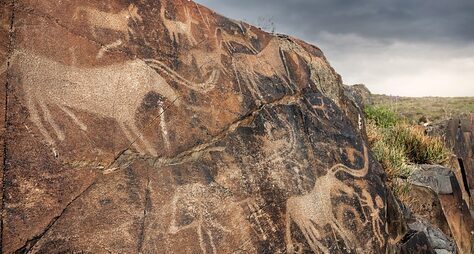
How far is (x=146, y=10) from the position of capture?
12.3 ft

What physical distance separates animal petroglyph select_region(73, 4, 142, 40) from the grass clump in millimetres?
4314

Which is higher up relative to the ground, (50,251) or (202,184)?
(202,184)

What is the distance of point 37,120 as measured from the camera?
116 inches

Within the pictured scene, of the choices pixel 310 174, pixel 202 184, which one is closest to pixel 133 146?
pixel 202 184

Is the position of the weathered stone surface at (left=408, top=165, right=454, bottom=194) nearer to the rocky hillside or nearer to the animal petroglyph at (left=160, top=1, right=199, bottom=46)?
the rocky hillside

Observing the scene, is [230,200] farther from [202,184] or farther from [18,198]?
[18,198]

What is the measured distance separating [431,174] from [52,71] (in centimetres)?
628

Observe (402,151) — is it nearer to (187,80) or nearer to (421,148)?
(421,148)

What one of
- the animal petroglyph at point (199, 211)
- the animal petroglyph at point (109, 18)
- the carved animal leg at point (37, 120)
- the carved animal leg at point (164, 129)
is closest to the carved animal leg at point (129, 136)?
the carved animal leg at point (164, 129)

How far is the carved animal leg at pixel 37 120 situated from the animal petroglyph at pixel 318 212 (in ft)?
6.58

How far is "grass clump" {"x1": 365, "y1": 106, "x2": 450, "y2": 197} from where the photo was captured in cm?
681

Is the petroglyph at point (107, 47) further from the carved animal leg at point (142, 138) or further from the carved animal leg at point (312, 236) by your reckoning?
the carved animal leg at point (312, 236)

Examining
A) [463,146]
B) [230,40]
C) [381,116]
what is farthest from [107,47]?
[381,116]

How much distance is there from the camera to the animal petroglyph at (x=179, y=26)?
152 inches
